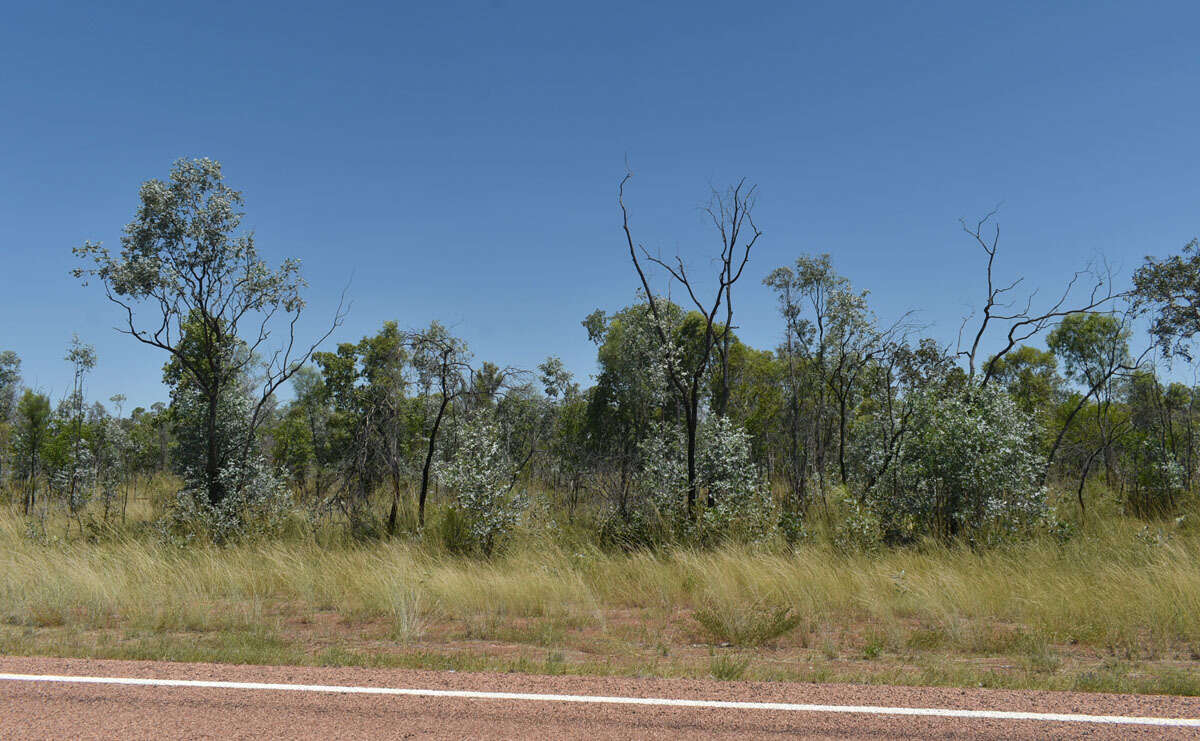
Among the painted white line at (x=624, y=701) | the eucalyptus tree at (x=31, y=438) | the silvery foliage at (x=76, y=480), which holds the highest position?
the eucalyptus tree at (x=31, y=438)

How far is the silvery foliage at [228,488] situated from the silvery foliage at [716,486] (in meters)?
7.71

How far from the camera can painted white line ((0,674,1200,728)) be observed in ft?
16.4

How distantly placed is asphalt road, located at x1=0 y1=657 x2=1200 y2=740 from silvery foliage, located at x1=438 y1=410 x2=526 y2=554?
21.2 ft

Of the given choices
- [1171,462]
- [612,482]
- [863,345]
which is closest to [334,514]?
[612,482]

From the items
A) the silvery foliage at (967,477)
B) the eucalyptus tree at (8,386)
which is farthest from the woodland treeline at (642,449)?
the eucalyptus tree at (8,386)

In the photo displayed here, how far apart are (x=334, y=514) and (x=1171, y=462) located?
1797 cm

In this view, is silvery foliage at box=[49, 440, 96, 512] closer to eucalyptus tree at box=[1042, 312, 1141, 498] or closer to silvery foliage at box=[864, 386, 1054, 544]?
silvery foliage at box=[864, 386, 1054, 544]

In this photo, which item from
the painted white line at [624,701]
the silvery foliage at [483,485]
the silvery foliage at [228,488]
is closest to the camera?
the painted white line at [624,701]

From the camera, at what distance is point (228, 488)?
48.7 feet

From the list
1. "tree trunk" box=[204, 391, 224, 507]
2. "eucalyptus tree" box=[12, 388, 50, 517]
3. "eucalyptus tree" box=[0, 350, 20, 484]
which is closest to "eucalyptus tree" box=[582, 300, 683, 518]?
"tree trunk" box=[204, 391, 224, 507]

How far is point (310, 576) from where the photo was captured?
34.9 feet

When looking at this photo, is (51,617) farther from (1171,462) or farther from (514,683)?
(1171,462)

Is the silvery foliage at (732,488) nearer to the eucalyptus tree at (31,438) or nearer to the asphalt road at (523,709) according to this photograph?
the asphalt road at (523,709)

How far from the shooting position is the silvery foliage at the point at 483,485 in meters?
12.8
